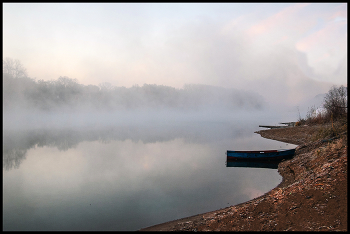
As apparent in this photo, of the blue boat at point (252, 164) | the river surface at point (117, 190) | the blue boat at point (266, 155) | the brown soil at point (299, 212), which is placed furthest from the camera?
the blue boat at point (266, 155)

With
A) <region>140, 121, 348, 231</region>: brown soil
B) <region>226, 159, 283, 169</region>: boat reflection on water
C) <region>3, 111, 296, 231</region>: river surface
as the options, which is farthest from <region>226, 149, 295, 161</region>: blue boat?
<region>140, 121, 348, 231</region>: brown soil

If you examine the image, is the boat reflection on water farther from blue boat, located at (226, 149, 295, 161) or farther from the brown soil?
the brown soil

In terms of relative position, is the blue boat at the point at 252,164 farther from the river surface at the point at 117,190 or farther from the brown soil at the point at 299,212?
the brown soil at the point at 299,212

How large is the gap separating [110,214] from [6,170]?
16.5 meters

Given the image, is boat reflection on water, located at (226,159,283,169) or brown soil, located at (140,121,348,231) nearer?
brown soil, located at (140,121,348,231)

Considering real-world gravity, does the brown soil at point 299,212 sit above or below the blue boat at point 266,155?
below

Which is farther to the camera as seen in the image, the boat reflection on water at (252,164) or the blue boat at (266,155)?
the blue boat at (266,155)

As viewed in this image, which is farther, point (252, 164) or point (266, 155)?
point (252, 164)

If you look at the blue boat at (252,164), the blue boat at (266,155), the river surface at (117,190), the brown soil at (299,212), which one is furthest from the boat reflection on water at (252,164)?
the brown soil at (299,212)

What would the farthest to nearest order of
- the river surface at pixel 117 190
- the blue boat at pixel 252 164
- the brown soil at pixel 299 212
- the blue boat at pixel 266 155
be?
the blue boat at pixel 266 155 < the blue boat at pixel 252 164 < the river surface at pixel 117 190 < the brown soil at pixel 299 212

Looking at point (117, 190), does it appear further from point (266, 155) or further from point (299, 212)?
point (266, 155)

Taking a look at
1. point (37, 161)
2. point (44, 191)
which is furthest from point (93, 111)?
point (44, 191)

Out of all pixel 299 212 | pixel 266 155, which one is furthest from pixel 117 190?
pixel 266 155

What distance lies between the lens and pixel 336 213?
6.49 meters
